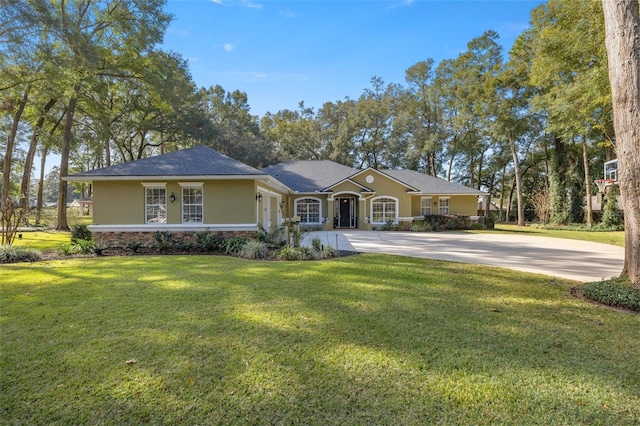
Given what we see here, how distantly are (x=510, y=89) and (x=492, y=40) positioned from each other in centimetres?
471

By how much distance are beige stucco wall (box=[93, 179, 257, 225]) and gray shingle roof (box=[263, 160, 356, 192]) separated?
30.7 feet

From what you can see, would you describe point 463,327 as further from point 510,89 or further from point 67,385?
point 510,89

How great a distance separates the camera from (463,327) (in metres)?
4.01

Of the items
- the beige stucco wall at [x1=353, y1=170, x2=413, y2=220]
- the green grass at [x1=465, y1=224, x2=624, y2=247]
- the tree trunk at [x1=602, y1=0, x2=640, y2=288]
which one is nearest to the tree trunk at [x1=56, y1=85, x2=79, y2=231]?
the beige stucco wall at [x1=353, y1=170, x2=413, y2=220]

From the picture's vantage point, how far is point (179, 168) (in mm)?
11828

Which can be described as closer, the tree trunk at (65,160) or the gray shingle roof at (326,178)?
the tree trunk at (65,160)

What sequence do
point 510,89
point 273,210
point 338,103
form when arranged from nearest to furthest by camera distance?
1. point 273,210
2. point 510,89
3. point 338,103

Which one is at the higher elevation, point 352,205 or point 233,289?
point 352,205

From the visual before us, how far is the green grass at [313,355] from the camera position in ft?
8.04

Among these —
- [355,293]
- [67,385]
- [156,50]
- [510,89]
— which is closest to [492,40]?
[510,89]

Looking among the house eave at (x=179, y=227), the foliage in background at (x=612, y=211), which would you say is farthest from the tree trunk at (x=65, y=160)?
the foliage in background at (x=612, y=211)

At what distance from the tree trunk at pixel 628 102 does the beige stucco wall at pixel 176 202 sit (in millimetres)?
10102

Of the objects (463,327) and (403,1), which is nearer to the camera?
(463,327)

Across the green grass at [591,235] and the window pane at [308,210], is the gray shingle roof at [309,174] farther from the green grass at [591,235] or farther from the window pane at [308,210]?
the green grass at [591,235]
